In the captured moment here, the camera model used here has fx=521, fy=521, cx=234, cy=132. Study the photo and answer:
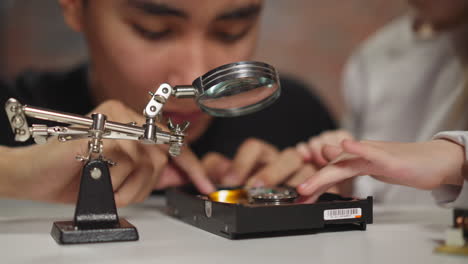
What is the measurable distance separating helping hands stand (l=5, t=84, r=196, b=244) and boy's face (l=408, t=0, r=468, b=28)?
1008 millimetres

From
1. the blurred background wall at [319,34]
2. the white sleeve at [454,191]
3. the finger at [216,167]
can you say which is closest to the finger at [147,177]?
the finger at [216,167]

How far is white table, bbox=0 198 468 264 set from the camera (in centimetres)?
49

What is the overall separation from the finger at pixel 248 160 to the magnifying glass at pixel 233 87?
11.4 inches

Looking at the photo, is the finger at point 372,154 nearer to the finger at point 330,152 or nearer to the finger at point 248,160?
the finger at point 330,152

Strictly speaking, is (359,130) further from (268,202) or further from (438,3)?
(268,202)

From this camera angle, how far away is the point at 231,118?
4.91 ft

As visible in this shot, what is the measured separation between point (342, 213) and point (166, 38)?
0.50m

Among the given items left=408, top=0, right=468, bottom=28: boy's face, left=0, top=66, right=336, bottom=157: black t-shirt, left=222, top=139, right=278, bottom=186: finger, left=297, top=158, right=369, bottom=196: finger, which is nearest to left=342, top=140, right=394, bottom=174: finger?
left=297, top=158, right=369, bottom=196: finger

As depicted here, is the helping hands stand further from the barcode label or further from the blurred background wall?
the blurred background wall

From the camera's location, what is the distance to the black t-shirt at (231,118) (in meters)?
1.26

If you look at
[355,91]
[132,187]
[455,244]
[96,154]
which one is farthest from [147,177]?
[355,91]

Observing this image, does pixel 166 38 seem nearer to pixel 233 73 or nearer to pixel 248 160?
pixel 248 160

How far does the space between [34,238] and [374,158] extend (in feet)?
1.32

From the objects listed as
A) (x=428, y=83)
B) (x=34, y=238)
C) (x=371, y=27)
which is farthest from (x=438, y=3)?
(x=34, y=238)
